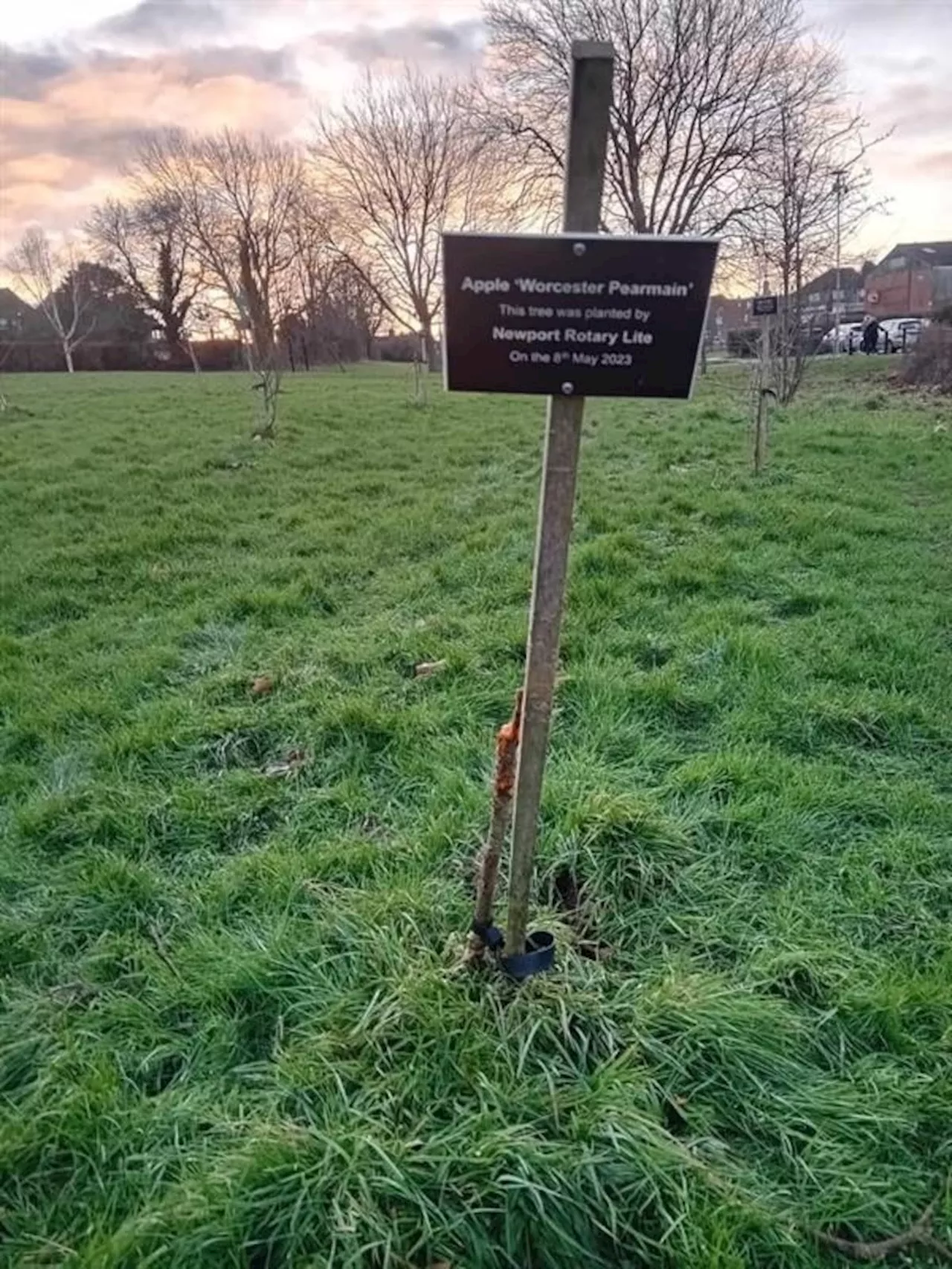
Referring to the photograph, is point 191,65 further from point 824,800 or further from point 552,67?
point 552,67

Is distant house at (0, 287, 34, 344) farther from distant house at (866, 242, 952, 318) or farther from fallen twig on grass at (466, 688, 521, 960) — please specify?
distant house at (866, 242, 952, 318)

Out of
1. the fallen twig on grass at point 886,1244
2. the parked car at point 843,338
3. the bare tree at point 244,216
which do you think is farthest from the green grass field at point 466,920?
the parked car at point 843,338

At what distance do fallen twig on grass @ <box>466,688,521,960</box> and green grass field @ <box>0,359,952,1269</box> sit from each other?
4.0 inches

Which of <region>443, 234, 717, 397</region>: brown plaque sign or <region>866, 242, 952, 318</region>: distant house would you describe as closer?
<region>443, 234, 717, 397</region>: brown plaque sign

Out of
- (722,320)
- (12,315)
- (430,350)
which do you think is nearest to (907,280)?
(722,320)

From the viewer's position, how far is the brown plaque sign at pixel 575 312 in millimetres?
1692

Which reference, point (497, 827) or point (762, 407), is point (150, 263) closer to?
point (762, 407)

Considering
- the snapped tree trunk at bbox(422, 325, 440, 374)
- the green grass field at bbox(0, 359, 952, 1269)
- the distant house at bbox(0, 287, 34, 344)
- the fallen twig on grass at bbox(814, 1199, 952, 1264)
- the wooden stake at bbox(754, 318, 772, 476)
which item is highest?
the distant house at bbox(0, 287, 34, 344)

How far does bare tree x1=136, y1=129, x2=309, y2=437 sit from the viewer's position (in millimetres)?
15258

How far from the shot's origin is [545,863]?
8.59ft

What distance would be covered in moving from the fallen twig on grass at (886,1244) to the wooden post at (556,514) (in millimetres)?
872

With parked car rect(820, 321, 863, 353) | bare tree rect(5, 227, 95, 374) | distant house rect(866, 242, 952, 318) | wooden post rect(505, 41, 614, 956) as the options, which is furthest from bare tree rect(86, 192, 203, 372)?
distant house rect(866, 242, 952, 318)

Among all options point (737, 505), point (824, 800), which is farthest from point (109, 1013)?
point (737, 505)

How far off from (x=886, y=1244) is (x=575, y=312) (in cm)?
197
